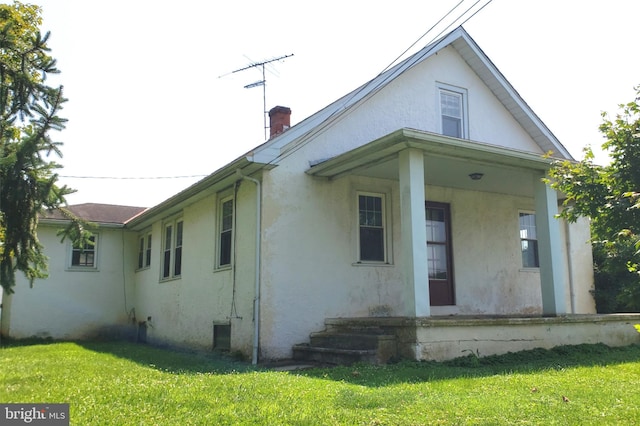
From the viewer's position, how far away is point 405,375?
7.18m

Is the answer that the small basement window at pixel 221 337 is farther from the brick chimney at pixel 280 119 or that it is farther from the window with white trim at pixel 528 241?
the window with white trim at pixel 528 241

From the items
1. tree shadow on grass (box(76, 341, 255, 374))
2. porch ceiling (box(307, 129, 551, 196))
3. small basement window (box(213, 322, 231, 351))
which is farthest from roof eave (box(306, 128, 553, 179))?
tree shadow on grass (box(76, 341, 255, 374))

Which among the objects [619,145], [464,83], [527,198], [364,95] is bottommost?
[619,145]

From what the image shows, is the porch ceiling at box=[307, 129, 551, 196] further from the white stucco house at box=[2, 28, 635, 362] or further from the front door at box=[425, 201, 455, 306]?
the front door at box=[425, 201, 455, 306]

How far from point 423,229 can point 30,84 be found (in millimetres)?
6186

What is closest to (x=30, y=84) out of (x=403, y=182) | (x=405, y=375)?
(x=403, y=182)

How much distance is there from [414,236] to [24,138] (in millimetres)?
5977

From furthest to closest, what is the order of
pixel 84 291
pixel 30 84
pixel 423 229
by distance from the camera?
1. pixel 84 291
2. pixel 423 229
3. pixel 30 84

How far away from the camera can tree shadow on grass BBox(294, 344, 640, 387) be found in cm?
711

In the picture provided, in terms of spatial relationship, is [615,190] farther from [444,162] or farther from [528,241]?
[528,241]

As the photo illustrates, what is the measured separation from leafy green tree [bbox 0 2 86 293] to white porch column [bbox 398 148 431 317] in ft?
17.5

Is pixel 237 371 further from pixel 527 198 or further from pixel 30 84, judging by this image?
pixel 527 198

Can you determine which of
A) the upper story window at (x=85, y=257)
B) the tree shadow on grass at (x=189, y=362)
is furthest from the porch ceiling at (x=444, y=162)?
the upper story window at (x=85, y=257)

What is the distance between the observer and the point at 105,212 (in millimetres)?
20375
